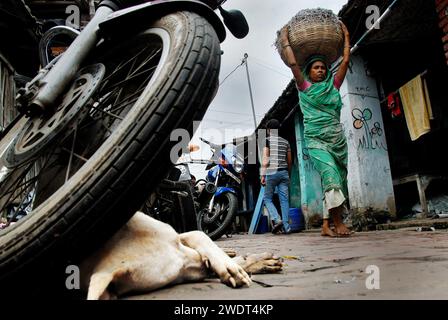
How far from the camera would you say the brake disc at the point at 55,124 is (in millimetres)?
1515

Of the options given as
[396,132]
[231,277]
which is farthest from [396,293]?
[396,132]

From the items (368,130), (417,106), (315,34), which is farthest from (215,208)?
(417,106)

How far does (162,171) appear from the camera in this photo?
128 centimetres

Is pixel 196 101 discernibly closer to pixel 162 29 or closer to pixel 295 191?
pixel 162 29

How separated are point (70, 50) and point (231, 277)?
4.33 feet

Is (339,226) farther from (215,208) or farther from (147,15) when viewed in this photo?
(147,15)

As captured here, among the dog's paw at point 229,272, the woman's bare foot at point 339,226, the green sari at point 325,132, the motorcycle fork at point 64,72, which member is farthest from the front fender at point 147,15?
the woman's bare foot at point 339,226

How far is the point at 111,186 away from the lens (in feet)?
3.89

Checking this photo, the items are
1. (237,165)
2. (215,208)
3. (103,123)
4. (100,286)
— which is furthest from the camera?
(237,165)

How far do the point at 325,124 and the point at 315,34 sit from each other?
102cm

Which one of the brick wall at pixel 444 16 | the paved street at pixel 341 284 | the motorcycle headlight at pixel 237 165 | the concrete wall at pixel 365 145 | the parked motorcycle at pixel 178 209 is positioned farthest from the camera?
the motorcycle headlight at pixel 237 165

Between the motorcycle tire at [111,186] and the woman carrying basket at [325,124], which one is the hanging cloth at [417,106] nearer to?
the woman carrying basket at [325,124]

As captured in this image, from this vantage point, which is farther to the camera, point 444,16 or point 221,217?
point 221,217

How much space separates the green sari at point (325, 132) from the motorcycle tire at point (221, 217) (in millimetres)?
2010
